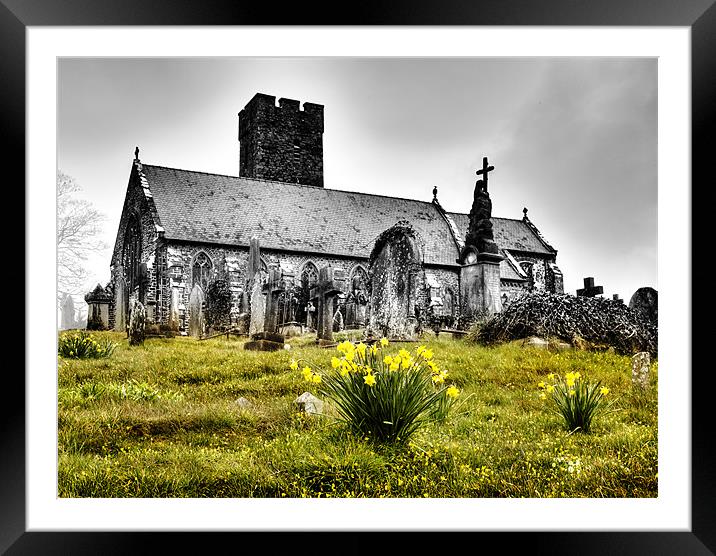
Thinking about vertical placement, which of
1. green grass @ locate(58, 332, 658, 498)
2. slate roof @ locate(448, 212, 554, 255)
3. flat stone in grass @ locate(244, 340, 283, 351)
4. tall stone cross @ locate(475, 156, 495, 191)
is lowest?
green grass @ locate(58, 332, 658, 498)

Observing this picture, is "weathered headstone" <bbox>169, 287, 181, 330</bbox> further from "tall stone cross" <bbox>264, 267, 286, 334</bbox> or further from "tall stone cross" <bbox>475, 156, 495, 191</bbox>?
"tall stone cross" <bbox>475, 156, 495, 191</bbox>

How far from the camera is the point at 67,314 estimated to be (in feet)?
12.2

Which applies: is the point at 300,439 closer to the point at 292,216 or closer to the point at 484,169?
the point at 292,216

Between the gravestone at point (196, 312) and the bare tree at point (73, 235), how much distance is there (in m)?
0.72

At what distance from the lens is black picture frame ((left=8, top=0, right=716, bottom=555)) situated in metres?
3.19

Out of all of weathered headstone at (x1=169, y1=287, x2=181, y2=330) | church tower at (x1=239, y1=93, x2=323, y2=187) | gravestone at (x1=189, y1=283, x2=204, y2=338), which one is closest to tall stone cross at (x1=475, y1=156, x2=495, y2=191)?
church tower at (x1=239, y1=93, x2=323, y2=187)

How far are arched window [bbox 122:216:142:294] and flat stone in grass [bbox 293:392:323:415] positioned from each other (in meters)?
1.47

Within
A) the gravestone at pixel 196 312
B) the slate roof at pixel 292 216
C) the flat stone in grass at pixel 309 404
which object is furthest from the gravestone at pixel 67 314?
the flat stone in grass at pixel 309 404

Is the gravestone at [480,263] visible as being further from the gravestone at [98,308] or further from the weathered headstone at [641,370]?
the gravestone at [98,308]
